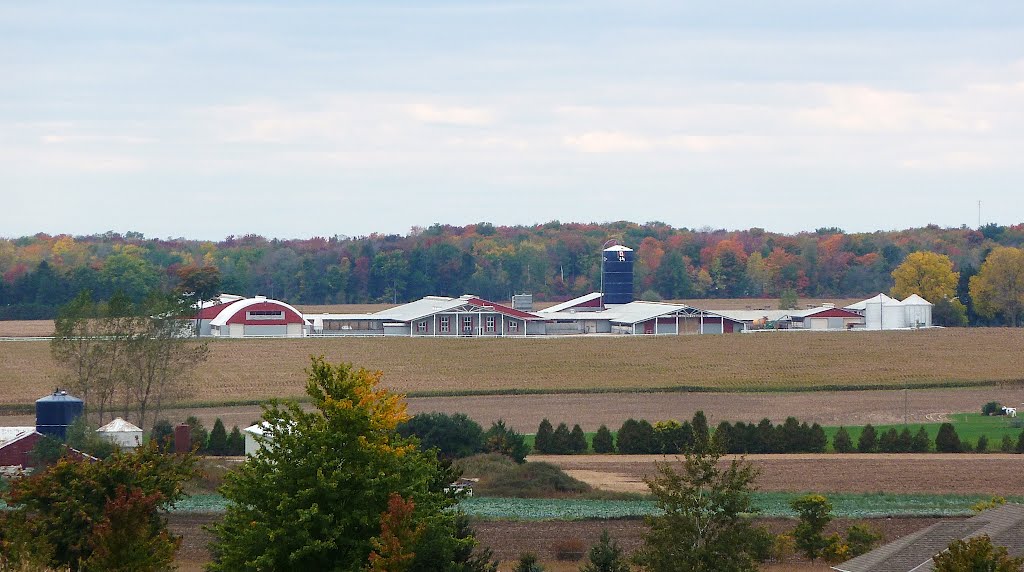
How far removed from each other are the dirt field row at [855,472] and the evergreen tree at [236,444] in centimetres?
1038

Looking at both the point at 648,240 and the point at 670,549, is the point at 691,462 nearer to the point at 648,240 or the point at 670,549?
the point at 670,549

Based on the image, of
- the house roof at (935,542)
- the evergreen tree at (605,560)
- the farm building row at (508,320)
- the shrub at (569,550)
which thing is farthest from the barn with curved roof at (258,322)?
the house roof at (935,542)

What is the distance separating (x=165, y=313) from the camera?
207ft

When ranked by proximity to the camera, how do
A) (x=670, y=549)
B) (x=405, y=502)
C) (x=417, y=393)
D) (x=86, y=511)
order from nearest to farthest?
(x=405, y=502), (x=670, y=549), (x=86, y=511), (x=417, y=393)

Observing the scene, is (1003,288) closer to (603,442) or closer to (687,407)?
(687,407)

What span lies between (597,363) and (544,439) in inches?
1042

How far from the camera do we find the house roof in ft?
82.0

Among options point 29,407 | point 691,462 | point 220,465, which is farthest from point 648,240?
point 691,462

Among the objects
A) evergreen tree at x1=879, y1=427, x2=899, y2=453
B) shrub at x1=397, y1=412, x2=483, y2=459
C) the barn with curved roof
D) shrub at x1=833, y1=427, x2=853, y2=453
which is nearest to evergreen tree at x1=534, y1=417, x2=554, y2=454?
shrub at x1=397, y1=412, x2=483, y2=459

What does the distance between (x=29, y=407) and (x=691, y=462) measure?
4541cm

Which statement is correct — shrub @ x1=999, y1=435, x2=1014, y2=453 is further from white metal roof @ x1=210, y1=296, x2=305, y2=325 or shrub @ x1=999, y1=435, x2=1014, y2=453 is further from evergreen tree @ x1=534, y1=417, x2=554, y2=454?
white metal roof @ x1=210, y1=296, x2=305, y2=325

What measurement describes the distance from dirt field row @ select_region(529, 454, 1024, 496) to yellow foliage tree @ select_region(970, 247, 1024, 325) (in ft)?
200

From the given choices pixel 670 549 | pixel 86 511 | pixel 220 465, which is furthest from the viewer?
pixel 220 465

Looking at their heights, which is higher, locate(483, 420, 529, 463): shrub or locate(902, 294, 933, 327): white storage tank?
locate(902, 294, 933, 327): white storage tank
